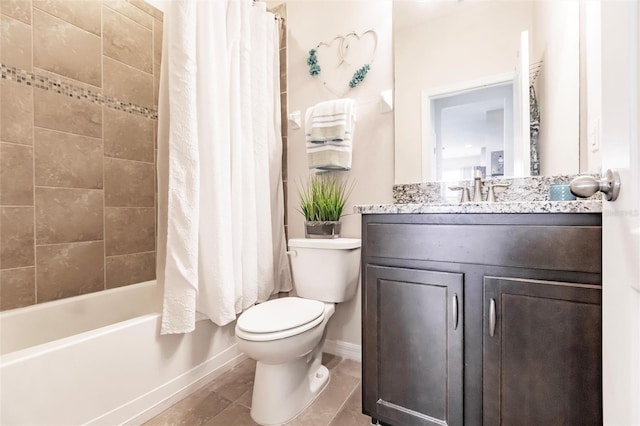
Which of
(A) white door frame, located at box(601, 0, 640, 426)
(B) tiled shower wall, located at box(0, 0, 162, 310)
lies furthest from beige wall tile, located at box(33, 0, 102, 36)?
(A) white door frame, located at box(601, 0, 640, 426)

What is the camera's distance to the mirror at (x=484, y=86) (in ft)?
4.12

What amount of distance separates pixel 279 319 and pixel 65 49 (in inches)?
70.5

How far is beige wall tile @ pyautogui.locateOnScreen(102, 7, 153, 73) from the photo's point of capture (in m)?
1.69

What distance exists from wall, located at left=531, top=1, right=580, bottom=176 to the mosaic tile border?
223 centimetres

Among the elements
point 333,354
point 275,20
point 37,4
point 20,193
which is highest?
point 275,20

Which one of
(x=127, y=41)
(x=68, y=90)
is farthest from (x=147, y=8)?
(x=68, y=90)

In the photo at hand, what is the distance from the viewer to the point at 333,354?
72.1 inches

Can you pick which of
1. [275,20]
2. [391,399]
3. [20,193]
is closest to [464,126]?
[391,399]

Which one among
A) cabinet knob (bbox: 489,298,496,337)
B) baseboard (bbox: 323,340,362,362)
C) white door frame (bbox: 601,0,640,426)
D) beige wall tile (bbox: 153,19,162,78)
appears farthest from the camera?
beige wall tile (bbox: 153,19,162,78)

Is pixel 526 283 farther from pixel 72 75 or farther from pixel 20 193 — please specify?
pixel 72 75

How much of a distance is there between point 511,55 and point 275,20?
1459mm

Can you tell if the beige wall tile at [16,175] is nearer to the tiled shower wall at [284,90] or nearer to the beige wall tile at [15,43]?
the beige wall tile at [15,43]

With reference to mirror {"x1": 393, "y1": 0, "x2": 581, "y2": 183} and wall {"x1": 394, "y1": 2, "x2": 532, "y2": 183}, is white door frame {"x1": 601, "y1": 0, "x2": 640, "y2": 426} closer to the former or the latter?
mirror {"x1": 393, "y1": 0, "x2": 581, "y2": 183}

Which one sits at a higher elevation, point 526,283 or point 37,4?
point 37,4
